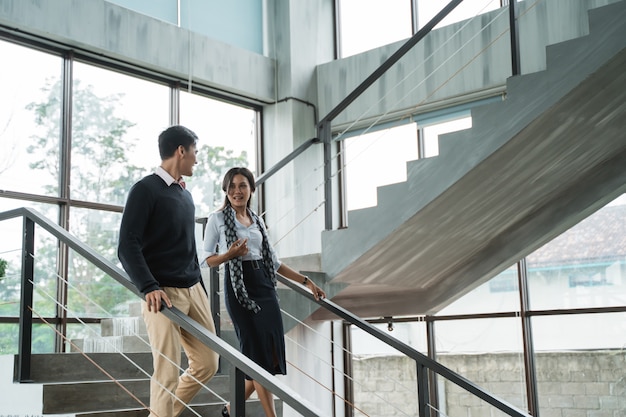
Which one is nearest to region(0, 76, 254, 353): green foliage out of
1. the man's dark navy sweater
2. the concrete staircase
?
the concrete staircase

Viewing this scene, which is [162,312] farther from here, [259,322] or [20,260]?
[20,260]

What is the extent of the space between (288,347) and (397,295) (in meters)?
1.65

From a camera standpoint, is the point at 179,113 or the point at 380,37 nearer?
the point at 179,113

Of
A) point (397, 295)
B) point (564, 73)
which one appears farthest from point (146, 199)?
point (397, 295)

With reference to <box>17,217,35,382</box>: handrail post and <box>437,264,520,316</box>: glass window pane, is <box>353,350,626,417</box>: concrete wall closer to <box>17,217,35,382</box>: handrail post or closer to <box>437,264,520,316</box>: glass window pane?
<box>437,264,520,316</box>: glass window pane

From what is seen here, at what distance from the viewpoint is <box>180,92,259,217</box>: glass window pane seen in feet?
23.7

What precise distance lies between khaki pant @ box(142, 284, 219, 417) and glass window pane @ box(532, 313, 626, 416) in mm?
4099

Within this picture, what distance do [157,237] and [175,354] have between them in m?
0.45

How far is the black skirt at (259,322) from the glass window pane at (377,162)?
390 cm

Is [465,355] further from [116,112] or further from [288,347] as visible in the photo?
[116,112]

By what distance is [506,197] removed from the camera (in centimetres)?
443

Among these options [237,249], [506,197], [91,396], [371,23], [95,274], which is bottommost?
[91,396]

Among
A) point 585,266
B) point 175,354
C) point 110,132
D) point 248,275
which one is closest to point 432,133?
point 585,266

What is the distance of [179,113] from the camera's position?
7051 mm
